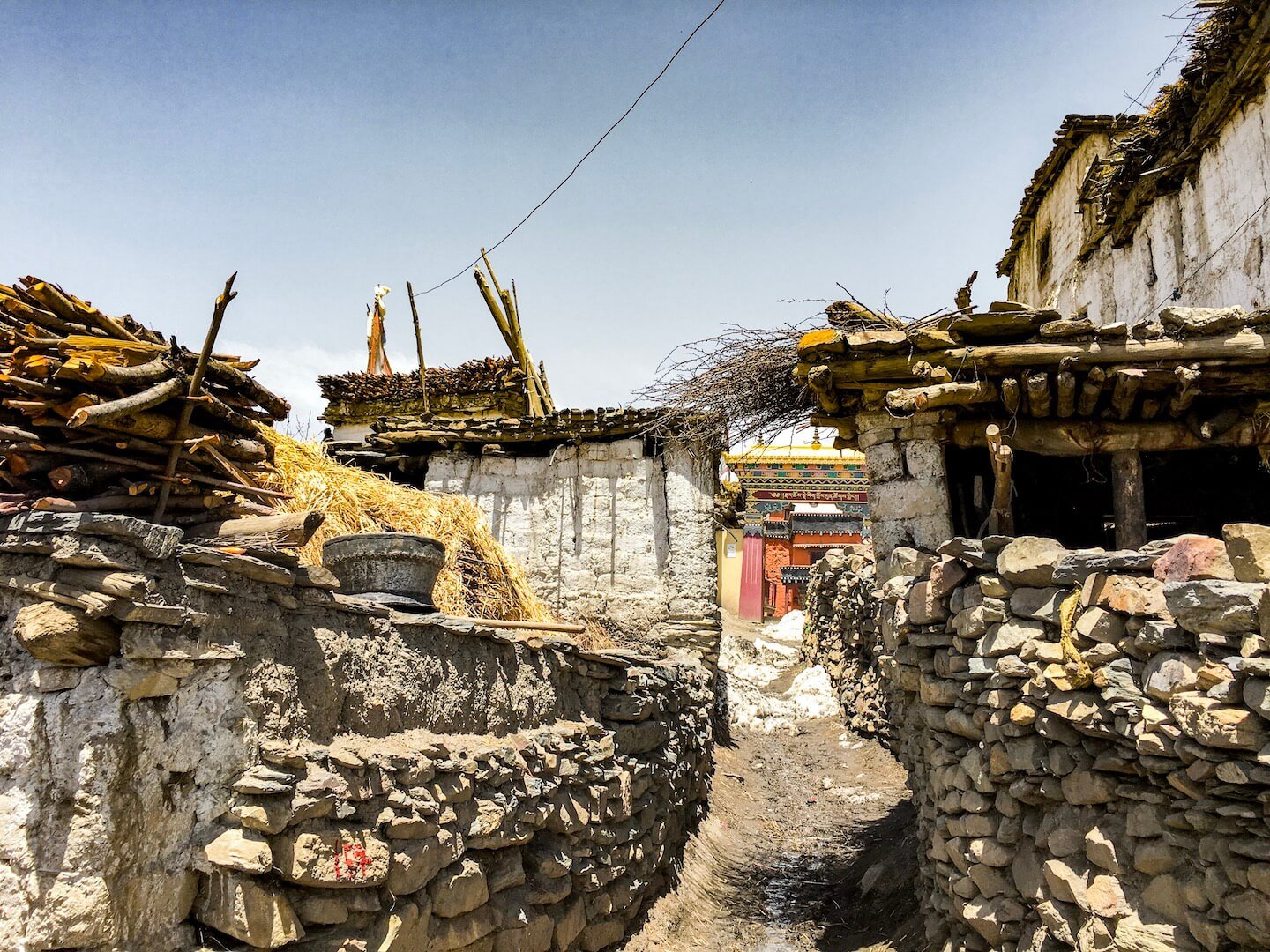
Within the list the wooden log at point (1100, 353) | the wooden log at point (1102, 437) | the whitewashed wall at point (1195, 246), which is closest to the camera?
the wooden log at point (1100, 353)

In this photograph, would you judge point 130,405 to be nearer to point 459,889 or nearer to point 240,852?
point 240,852

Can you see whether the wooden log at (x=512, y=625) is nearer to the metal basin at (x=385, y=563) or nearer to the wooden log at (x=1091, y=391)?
the metal basin at (x=385, y=563)

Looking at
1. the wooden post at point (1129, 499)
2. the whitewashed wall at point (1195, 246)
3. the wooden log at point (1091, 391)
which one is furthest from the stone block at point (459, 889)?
the whitewashed wall at point (1195, 246)

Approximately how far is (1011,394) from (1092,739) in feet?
7.38

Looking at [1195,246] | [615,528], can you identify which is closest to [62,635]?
[615,528]

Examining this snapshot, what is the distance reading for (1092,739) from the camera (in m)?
3.74

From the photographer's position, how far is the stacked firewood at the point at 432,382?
13094mm

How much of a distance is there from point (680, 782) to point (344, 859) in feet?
14.5

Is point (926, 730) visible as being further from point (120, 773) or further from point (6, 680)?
Result: point (6, 680)

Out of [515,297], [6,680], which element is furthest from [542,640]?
[515,297]

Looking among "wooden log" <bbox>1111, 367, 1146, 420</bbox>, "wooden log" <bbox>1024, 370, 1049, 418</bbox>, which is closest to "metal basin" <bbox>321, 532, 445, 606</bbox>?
"wooden log" <bbox>1024, 370, 1049, 418</bbox>

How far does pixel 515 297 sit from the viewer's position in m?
12.2

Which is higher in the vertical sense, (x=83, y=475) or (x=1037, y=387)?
(x=1037, y=387)

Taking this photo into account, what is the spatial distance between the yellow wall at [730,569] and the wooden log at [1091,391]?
17.8m
